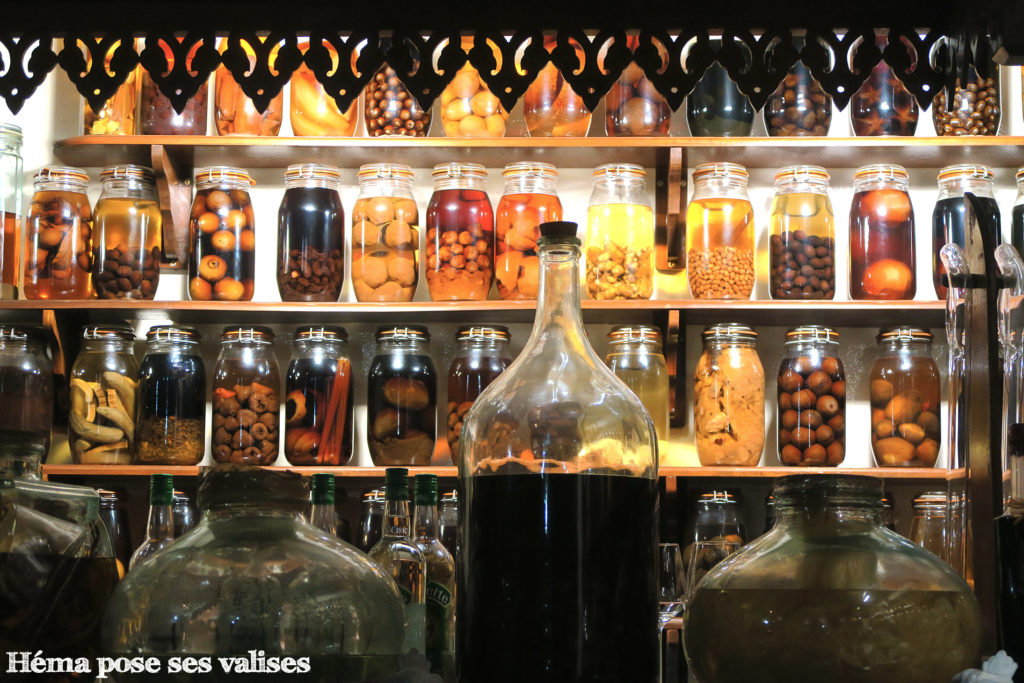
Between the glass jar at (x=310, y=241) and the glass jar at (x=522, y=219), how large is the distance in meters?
0.33

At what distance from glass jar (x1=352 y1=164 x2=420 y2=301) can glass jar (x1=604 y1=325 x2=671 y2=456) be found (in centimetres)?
44

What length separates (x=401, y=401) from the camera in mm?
2328

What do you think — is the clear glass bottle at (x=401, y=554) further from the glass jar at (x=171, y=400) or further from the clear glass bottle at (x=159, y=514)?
the glass jar at (x=171, y=400)

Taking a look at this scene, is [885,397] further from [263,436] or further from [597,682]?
[597,682]

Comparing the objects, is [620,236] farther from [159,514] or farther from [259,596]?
[259,596]

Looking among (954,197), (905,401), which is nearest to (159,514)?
(905,401)

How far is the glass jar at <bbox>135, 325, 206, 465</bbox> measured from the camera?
2324mm

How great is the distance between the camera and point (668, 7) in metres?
0.92

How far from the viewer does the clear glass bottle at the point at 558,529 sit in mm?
674

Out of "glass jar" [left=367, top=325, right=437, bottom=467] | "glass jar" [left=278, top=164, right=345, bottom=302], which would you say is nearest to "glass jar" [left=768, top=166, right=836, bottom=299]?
"glass jar" [left=367, top=325, right=437, bottom=467]

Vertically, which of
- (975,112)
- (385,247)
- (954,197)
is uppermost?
(975,112)

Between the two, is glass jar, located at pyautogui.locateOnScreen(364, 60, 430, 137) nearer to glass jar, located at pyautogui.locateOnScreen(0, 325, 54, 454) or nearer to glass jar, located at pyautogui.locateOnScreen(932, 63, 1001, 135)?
glass jar, located at pyautogui.locateOnScreen(0, 325, 54, 454)

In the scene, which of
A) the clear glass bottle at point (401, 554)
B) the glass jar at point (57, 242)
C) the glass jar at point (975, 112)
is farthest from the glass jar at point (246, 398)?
the glass jar at point (975, 112)

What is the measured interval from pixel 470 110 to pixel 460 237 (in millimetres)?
284
